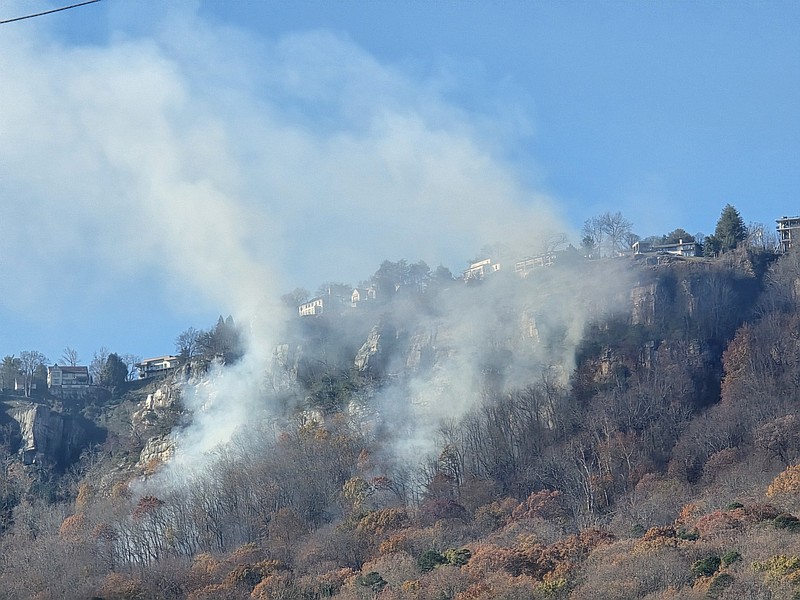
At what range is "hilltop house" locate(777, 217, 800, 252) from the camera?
11681 cm

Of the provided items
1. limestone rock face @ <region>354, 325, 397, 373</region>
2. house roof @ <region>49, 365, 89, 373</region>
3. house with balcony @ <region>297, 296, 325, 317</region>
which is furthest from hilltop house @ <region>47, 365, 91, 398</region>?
limestone rock face @ <region>354, 325, 397, 373</region>

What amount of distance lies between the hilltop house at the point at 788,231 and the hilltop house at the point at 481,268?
3189cm

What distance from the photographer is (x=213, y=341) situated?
12650 cm

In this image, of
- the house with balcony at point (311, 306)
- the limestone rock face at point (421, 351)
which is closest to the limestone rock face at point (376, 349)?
the limestone rock face at point (421, 351)

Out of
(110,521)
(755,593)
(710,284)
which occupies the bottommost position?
(755,593)

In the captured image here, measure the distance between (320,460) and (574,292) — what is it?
33.1m

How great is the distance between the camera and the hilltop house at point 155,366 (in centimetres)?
14300

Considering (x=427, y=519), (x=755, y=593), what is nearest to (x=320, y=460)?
(x=427, y=519)

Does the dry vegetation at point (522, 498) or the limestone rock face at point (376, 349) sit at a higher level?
the limestone rock face at point (376, 349)

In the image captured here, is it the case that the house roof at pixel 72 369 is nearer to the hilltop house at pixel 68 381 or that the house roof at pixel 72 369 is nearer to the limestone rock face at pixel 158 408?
the hilltop house at pixel 68 381

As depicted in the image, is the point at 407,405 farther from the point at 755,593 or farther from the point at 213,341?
the point at 755,593

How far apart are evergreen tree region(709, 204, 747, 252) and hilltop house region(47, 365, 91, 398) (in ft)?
242

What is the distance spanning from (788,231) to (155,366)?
82648 millimetres

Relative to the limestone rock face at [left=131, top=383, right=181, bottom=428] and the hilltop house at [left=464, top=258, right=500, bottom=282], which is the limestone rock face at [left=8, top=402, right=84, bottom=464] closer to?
the limestone rock face at [left=131, top=383, right=181, bottom=428]
